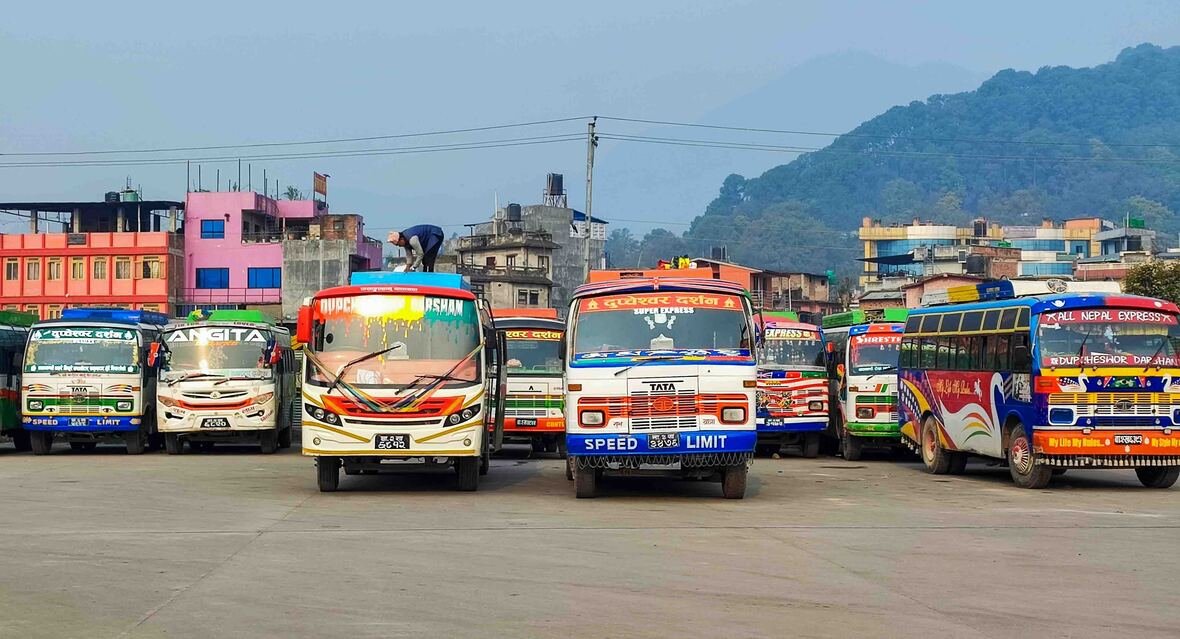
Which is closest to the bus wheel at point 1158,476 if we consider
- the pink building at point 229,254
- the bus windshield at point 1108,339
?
the bus windshield at point 1108,339

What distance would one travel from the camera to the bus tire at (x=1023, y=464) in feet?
65.3

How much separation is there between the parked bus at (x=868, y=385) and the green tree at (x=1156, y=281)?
3225 cm

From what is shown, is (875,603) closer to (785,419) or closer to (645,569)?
(645,569)

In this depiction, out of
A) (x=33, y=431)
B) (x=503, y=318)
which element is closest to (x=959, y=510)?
(x=503, y=318)

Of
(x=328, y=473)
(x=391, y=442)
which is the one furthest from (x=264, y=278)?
(x=391, y=442)

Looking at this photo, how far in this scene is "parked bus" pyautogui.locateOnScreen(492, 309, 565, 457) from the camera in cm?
2739

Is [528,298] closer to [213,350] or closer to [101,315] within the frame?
[101,315]

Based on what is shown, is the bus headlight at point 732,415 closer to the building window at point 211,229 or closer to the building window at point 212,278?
the building window at point 212,278

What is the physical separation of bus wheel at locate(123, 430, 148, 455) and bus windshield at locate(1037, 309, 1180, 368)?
58.3 ft

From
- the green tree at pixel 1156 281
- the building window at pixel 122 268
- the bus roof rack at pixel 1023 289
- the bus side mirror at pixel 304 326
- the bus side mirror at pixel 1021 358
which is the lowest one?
the bus side mirror at pixel 1021 358

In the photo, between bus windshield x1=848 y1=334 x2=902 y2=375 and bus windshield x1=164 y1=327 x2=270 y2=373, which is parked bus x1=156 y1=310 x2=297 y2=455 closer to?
bus windshield x1=164 y1=327 x2=270 y2=373

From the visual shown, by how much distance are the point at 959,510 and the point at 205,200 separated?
6553 cm

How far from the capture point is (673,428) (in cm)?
1688

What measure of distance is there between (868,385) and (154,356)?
1367 centimetres
